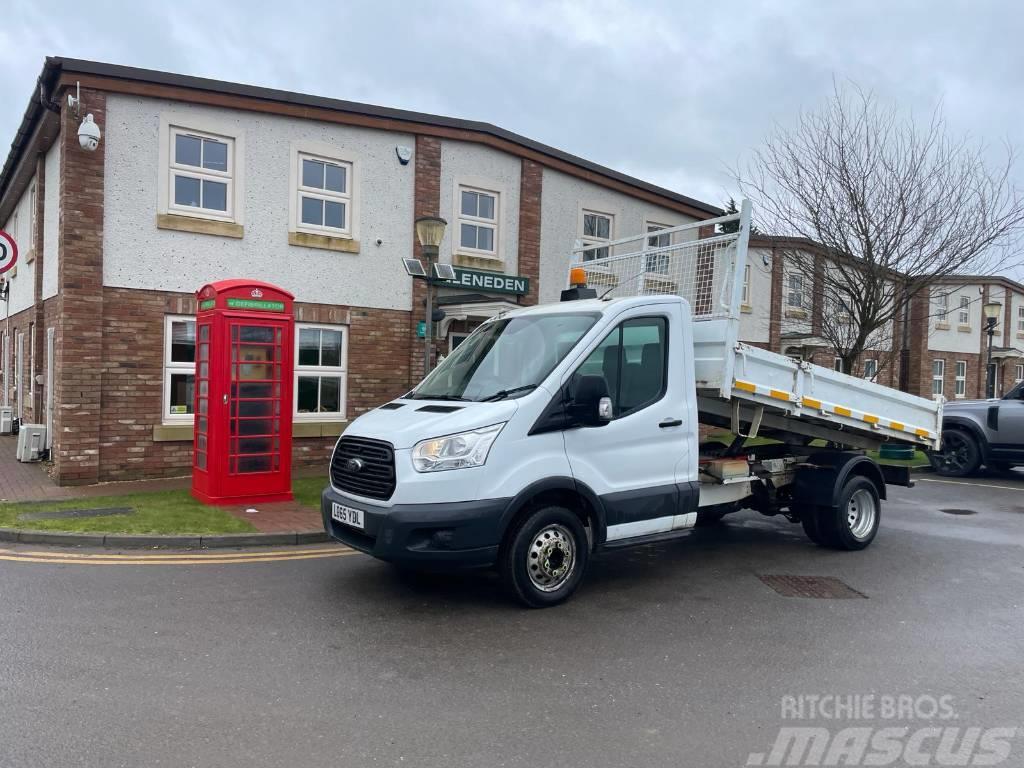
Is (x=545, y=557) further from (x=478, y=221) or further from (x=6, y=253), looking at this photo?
(x=478, y=221)

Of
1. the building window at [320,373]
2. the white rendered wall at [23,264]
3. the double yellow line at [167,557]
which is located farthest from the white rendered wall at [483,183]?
the double yellow line at [167,557]

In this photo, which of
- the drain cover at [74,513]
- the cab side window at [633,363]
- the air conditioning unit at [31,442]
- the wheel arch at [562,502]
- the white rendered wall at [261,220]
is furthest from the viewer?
the air conditioning unit at [31,442]

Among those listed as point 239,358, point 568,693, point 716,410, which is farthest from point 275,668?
point 239,358

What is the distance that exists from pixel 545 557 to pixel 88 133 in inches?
349

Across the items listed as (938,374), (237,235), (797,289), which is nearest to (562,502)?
(237,235)

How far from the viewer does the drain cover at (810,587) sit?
6332 mm

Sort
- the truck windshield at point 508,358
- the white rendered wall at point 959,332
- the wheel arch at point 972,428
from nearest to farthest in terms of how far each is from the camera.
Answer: the truck windshield at point 508,358 → the wheel arch at point 972,428 → the white rendered wall at point 959,332

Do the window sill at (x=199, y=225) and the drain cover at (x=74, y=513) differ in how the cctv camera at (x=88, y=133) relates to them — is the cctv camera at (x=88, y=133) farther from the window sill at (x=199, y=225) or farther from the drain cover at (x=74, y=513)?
the drain cover at (x=74, y=513)

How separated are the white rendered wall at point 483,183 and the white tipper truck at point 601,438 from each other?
650 centimetres

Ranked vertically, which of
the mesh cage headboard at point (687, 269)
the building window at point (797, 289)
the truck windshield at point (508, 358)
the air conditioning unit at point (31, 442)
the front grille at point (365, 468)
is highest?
the building window at point (797, 289)

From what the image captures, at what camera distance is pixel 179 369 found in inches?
457

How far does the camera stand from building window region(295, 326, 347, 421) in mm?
12695

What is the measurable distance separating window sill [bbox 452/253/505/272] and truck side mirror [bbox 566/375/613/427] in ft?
29.0

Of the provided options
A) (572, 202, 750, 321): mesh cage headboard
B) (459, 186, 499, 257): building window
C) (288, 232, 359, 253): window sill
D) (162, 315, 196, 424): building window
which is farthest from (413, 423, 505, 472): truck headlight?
(459, 186, 499, 257): building window
